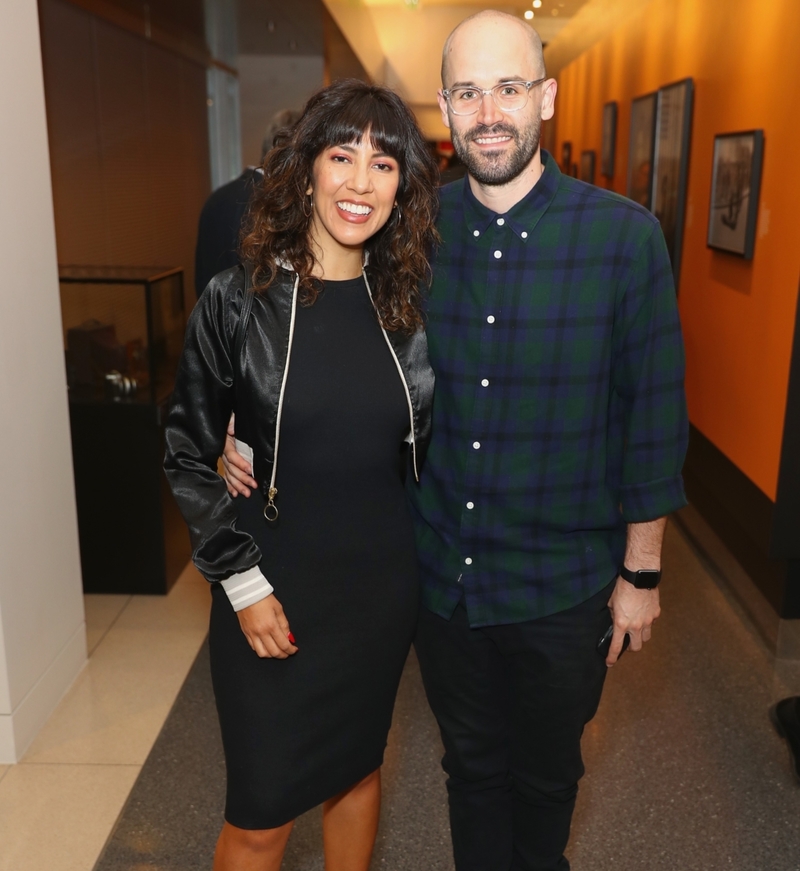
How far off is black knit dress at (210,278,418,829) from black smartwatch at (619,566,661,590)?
42 centimetres

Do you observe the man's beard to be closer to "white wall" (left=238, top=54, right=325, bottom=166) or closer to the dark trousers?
the dark trousers

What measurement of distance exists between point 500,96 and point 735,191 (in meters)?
3.22

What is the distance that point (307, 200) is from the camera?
169 centimetres

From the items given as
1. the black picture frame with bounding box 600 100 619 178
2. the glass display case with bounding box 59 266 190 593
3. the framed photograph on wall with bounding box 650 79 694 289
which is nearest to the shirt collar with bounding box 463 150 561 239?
the glass display case with bounding box 59 266 190 593

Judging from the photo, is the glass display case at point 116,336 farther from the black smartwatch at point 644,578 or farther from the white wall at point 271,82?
the white wall at point 271,82

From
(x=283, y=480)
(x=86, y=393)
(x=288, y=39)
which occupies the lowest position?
(x=86, y=393)

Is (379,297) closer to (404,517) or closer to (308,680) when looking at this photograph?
(404,517)

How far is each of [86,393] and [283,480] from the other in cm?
248

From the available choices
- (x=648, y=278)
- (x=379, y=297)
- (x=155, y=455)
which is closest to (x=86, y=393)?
(x=155, y=455)

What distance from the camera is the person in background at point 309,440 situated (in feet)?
5.29

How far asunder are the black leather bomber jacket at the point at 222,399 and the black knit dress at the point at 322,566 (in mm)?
33

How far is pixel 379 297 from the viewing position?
5.67 ft

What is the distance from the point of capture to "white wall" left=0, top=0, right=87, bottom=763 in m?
2.64

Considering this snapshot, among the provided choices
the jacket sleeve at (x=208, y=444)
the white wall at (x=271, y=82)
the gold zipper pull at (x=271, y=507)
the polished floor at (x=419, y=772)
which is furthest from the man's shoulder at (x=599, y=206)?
the white wall at (x=271, y=82)
